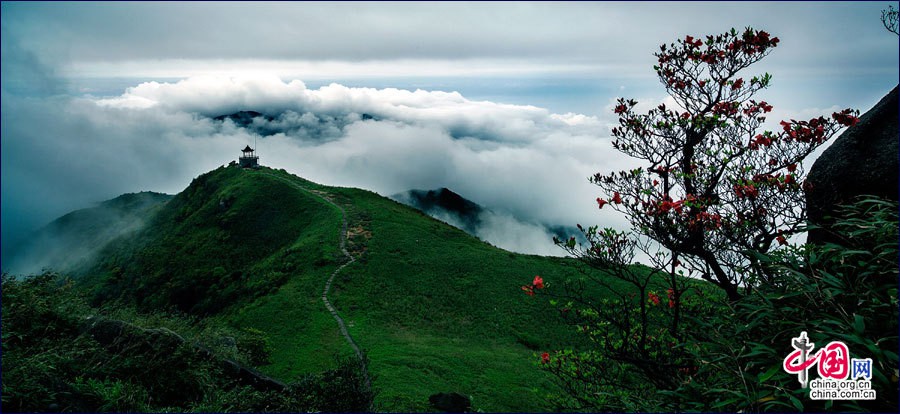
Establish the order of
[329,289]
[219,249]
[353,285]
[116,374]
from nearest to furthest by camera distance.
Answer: [116,374] → [329,289] → [353,285] → [219,249]

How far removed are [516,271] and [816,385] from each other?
3690 centimetres

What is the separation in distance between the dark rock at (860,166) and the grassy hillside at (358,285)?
591 centimetres

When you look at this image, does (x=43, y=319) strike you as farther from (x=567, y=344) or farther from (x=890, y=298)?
(x=567, y=344)

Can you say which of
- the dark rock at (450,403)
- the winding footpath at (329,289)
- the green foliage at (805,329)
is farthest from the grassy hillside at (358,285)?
the green foliage at (805,329)

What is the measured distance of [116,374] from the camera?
12297 millimetres

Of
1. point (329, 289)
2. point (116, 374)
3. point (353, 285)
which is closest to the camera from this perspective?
point (116, 374)

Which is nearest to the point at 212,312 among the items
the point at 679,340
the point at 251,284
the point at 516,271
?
the point at 251,284

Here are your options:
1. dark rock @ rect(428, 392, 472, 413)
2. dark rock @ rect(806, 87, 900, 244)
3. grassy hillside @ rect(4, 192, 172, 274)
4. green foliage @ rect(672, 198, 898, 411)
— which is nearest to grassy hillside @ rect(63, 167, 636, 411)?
dark rock @ rect(428, 392, 472, 413)

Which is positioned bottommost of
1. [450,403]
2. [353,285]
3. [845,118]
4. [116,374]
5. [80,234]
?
[450,403]

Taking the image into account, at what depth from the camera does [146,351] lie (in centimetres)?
1317

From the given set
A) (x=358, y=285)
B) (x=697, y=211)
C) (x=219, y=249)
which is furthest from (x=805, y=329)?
(x=219, y=249)

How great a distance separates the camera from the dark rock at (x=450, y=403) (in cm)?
1501

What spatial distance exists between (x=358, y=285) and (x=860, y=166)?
3339 cm

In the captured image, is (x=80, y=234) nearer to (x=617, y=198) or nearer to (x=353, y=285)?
(x=353, y=285)
